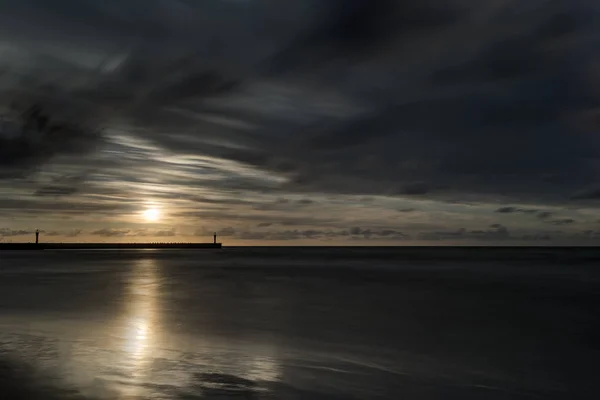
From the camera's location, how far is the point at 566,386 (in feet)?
50.3

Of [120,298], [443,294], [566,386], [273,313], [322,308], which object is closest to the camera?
[566,386]

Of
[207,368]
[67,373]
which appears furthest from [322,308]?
[67,373]

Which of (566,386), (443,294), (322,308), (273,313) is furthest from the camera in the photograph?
(443,294)

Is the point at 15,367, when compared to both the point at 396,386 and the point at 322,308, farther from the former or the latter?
the point at 322,308

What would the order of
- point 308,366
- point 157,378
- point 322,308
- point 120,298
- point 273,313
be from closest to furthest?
point 157,378
point 308,366
point 273,313
point 322,308
point 120,298

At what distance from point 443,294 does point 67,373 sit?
118 feet

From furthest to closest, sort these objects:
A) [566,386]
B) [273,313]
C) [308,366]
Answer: [273,313] < [308,366] < [566,386]

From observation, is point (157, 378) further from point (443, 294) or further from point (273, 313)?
point (443, 294)

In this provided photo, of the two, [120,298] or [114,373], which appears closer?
[114,373]

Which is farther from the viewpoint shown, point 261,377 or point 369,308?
point 369,308

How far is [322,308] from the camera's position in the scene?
109 feet

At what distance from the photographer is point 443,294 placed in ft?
148

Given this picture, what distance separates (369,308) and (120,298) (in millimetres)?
17796

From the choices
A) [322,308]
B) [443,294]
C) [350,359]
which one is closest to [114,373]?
[350,359]
